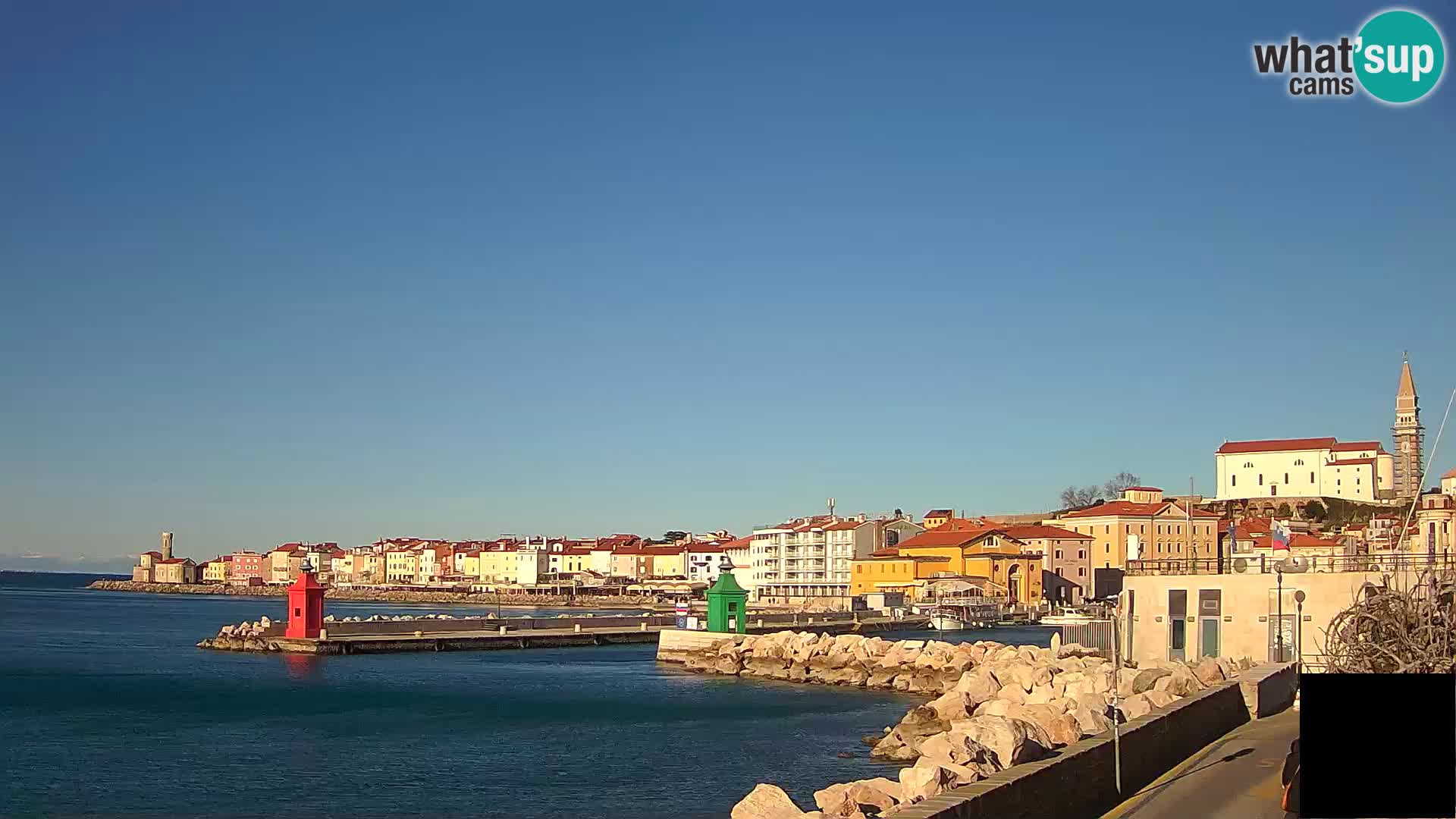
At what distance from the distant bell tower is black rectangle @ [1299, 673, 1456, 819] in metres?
128

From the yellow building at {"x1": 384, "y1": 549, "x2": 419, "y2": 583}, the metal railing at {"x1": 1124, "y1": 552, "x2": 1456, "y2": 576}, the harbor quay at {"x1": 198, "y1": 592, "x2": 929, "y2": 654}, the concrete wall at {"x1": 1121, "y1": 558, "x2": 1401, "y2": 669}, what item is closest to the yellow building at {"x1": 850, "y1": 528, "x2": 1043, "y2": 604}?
the harbor quay at {"x1": 198, "y1": 592, "x2": 929, "y2": 654}

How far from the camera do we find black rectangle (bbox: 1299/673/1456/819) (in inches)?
205

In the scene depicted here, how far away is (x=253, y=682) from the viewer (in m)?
48.5

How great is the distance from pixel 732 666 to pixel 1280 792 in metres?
40.4

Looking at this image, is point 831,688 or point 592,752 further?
point 831,688

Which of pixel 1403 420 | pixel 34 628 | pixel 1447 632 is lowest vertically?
pixel 34 628

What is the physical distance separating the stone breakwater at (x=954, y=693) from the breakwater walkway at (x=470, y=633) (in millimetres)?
9458


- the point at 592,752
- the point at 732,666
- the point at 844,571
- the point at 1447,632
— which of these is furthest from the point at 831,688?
the point at 844,571

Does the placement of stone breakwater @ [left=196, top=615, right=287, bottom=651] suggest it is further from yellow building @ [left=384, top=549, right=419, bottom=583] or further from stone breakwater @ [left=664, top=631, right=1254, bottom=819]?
yellow building @ [left=384, top=549, right=419, bottom=583]

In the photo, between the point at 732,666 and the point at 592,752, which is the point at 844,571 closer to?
the point at 732,666

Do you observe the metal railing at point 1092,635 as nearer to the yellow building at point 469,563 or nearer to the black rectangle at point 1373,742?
the black rectangle at point 1373,742

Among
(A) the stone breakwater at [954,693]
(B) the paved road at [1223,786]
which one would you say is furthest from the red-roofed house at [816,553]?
(B) the paved road at [1223,786]

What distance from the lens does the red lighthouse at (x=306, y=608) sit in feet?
204

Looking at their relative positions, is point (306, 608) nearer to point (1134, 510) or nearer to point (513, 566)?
point (1134, 510)
